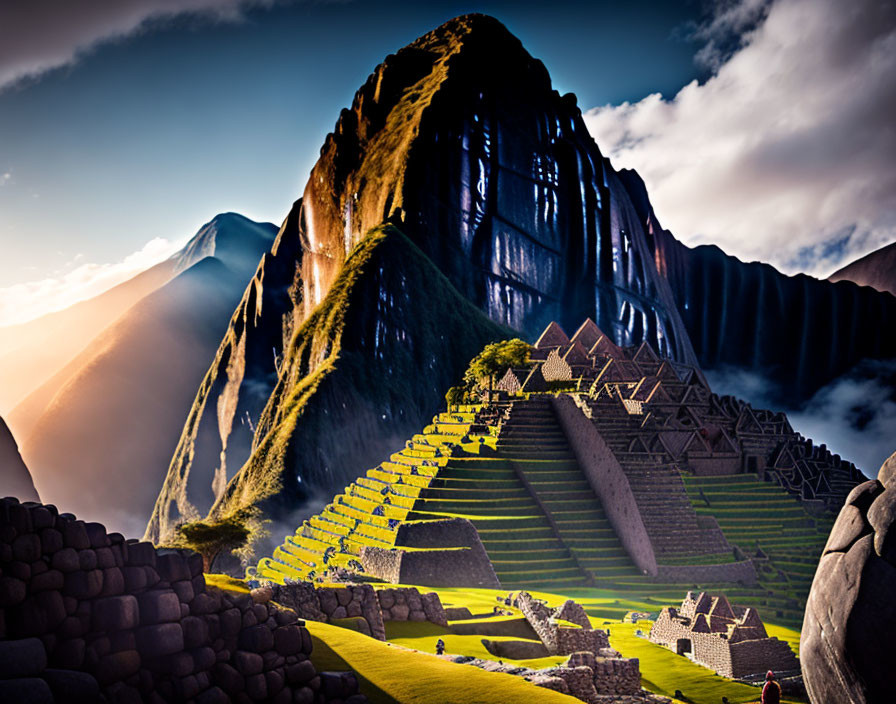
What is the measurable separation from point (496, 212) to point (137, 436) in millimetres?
78682

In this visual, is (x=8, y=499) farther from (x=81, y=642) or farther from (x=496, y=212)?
(x=496, y=212)

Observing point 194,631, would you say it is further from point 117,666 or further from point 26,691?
point 26,691

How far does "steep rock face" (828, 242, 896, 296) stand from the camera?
6673 inches

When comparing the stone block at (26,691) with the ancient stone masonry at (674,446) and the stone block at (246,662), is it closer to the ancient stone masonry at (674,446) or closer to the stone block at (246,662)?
the stone block at (246,662)

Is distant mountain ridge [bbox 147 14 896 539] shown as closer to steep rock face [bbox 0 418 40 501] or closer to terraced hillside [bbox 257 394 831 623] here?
steep rock face [bbox 0 418 40 501]

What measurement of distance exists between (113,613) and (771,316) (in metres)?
182

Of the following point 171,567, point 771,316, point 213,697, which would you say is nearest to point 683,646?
point 213,697

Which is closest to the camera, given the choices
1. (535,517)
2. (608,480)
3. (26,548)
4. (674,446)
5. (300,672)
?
(26,548)

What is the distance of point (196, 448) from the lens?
157 metres

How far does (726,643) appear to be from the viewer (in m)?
32.7

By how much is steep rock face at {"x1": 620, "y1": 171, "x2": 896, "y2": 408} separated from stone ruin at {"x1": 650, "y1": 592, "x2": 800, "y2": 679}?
14043cm

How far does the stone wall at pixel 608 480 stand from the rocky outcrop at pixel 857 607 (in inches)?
1692

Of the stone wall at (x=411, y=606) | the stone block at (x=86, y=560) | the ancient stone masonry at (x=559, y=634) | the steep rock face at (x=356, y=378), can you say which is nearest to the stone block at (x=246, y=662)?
the stone block at (x=86, y=560)

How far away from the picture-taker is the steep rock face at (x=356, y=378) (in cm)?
10506
